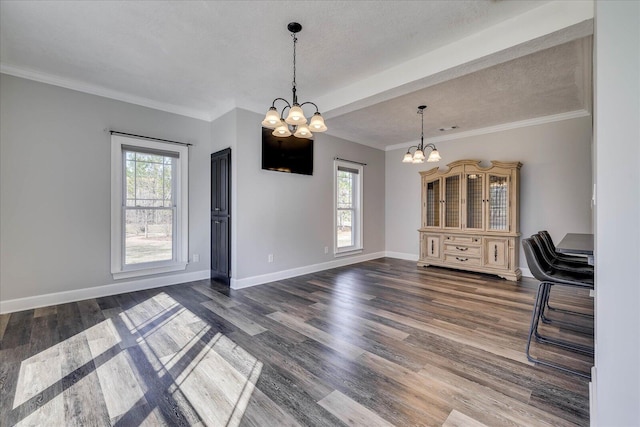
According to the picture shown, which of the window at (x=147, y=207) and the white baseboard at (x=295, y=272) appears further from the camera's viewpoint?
the white baseboard at (x=295, y=272)

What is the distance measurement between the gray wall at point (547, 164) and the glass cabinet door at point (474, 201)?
1.68 ft

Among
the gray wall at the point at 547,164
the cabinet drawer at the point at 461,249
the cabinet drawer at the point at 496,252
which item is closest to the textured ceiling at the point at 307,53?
the gray wall at the point at 547,164

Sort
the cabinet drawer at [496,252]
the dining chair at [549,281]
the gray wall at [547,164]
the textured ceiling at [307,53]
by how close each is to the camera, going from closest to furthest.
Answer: the dining chair at [549,281] → the textured ceiling at [307,53] → the gray wall at [547,164] → the cabinet drawer at [496,252]

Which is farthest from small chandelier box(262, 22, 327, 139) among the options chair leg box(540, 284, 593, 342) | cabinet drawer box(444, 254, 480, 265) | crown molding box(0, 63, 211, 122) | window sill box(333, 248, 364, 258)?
cabinet drawer box(444, 254, 480, 265)

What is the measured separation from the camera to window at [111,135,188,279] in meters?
3.81

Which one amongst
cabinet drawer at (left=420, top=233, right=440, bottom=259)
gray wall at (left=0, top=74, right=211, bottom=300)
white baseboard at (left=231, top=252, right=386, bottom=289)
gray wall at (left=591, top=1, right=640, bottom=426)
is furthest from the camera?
cabinet drawer at (left=420, top=233, right=440, bottom=259)

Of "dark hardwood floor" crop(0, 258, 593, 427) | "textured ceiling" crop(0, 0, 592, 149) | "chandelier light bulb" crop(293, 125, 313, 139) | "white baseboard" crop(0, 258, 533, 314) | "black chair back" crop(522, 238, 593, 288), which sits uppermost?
"textured ceiling" crop(0, 0, 592, 149)

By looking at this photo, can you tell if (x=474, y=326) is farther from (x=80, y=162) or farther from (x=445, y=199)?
(x=80, y=162)

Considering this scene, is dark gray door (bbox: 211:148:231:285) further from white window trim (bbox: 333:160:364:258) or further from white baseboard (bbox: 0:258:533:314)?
white window trim (bbox: 333:160:364:258)

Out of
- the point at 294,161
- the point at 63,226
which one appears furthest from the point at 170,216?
the point at 294,161

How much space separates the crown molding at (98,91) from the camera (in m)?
3.18

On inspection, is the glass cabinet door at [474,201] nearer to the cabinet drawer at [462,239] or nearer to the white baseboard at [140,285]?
the cabinet drawer at [462,239]

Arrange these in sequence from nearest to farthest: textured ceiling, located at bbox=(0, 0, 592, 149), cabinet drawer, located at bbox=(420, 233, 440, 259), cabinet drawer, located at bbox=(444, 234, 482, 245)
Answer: textured ceiling, located at bbox=(0, 0, 592, 149) < cabinet drawer, located at bbox=(444, 234, 482, 245) < cabinet drawer, located at bbox=(420, 233, 440, 259)

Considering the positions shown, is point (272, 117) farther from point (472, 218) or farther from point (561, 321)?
point (472, 218)
